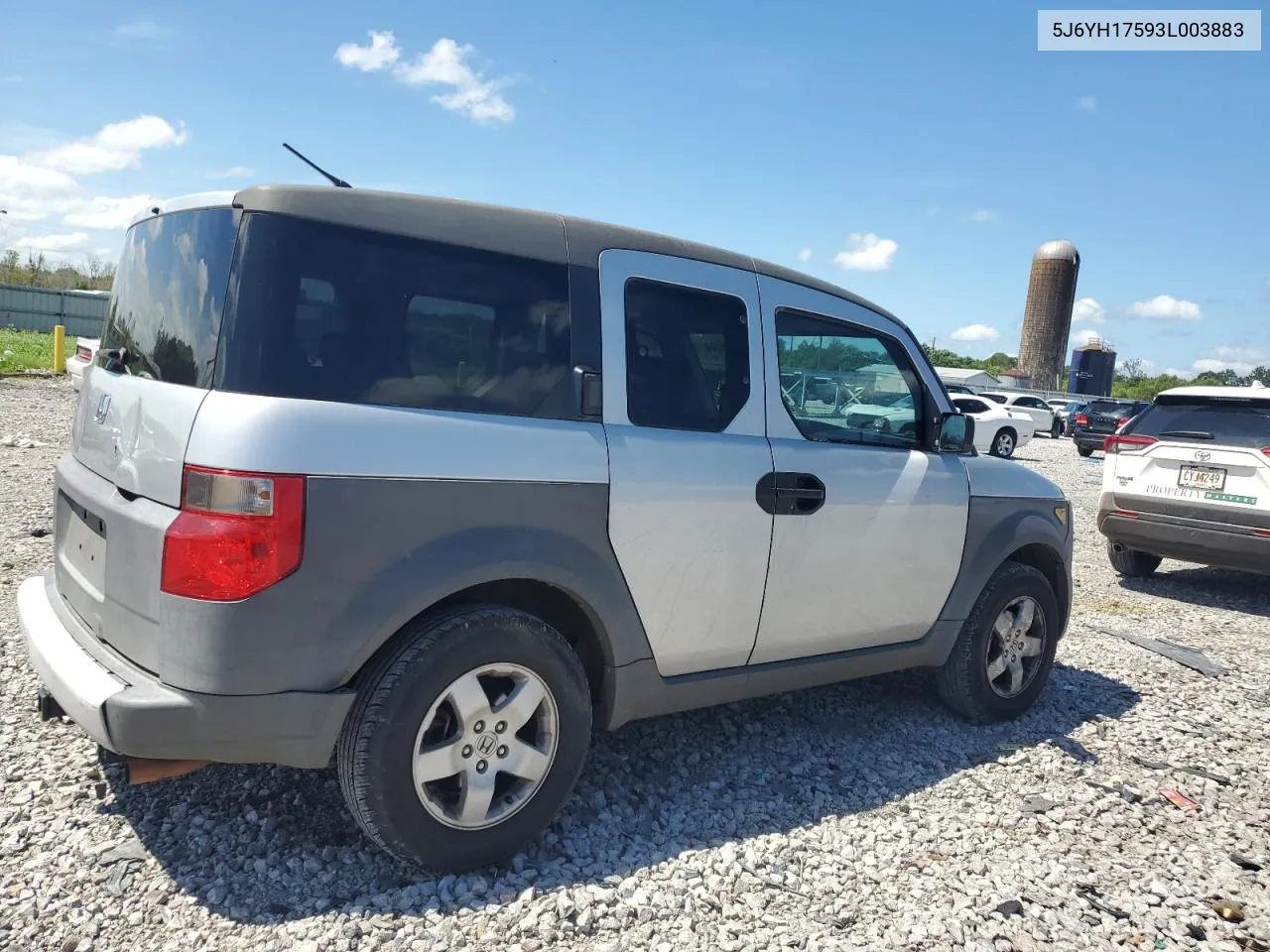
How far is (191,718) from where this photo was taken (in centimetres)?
252

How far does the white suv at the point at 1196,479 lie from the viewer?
729 cm

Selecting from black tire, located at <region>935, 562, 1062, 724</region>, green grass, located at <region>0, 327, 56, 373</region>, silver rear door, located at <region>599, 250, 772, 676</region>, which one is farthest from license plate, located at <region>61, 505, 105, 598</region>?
green grass, located at <region>0, 327, 56, 373</region>

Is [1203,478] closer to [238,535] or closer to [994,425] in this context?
[238,535]

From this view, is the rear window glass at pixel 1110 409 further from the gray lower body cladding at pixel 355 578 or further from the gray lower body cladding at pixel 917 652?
the gray lower body cladding at pixel 355 578

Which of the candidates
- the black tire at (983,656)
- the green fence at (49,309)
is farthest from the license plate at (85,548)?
the green fence at (49,309)

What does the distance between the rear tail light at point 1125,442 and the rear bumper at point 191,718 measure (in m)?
7.26

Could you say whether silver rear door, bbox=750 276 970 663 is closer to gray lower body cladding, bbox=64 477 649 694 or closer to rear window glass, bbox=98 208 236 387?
gray lower body cladding, bbox=64 477 649 694

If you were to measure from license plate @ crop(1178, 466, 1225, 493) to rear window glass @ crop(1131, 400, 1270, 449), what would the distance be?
22cm

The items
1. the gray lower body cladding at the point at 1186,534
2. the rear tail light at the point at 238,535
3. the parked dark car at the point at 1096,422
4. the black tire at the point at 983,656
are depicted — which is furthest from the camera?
the parked dark car at the point at 1096,422

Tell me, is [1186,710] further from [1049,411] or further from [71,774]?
[1049,411]

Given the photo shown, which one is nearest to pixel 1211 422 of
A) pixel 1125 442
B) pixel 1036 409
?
pixel 1125 442

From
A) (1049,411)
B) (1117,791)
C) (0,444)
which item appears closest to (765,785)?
(1117,791)

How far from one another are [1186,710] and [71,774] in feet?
17.1

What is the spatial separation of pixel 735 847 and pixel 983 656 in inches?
72.7
